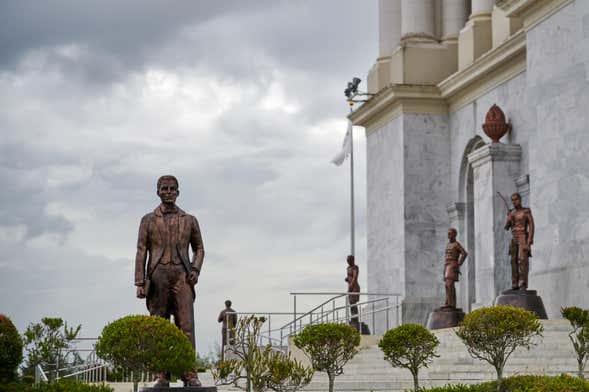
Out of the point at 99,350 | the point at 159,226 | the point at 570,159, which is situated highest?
the point at 570,159

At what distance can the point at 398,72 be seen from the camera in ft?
123

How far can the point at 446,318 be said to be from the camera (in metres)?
29.9

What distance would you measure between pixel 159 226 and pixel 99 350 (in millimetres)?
1655

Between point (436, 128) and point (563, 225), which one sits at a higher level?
point (436, 128)

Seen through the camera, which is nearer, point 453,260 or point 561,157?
point 561,157

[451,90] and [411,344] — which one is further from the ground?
[451,90]

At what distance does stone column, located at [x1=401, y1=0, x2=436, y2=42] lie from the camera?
38.0 m

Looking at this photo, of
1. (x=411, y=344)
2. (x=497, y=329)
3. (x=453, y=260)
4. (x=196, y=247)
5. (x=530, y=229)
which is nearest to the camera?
(x=196, y=247)

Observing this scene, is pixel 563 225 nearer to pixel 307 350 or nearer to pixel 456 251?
pixel 456 251

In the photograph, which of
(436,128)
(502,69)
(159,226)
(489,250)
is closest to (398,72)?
(436,128)

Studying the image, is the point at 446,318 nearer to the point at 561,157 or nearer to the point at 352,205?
the point at 561,157

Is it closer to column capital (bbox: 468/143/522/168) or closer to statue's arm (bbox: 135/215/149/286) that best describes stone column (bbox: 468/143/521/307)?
column capital (bbox: 468/143/522/168)

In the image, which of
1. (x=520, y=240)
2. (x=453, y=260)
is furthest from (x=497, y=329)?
(x=453, y=260)

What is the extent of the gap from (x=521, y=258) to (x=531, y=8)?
5942 mm
